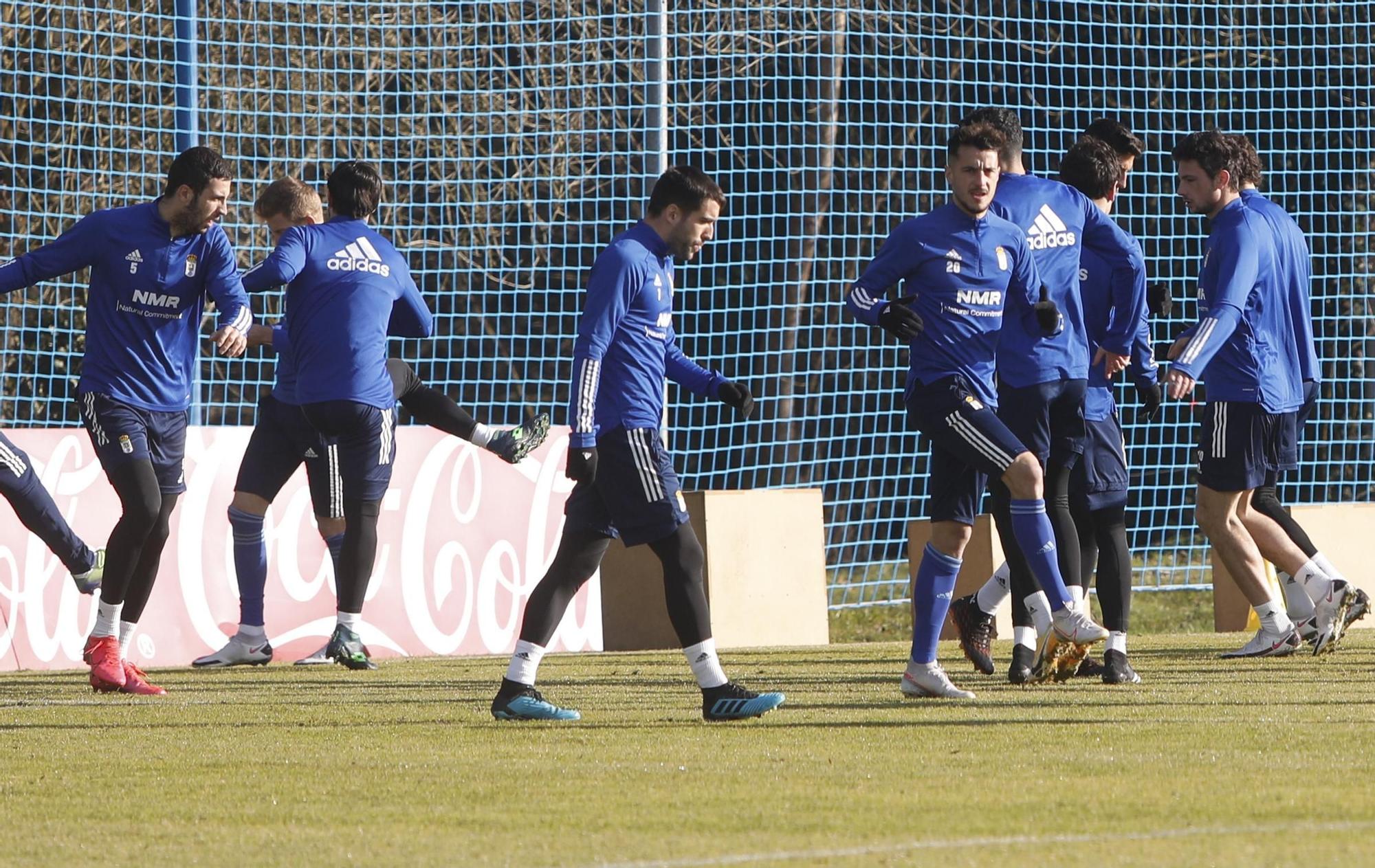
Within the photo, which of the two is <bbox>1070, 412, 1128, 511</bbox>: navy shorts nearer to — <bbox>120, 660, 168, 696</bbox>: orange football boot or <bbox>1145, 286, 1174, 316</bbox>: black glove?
<bbox>1145, 286, 1174, 316</bbox>: black glove

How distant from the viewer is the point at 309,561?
32.7 feet

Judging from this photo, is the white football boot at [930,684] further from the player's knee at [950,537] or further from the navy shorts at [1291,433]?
the navy shorts at [1291,433]

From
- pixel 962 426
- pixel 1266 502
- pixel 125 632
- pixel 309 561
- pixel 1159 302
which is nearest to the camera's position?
pixel 962 426

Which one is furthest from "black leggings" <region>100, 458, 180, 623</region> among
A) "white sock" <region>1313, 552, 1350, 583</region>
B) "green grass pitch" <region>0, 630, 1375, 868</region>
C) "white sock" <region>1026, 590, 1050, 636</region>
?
"white sock" <region>1313, 552, 1350, 583</region>

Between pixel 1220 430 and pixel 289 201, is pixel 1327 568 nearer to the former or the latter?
pixel 1220 430

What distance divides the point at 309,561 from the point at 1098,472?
3.74 m

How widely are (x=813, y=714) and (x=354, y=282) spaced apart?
293 centimetres

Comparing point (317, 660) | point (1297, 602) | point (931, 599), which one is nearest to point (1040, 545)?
point (931, 599)

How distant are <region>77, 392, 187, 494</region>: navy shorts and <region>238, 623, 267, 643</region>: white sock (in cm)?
145

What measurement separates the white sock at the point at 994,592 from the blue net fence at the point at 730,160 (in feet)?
16.6

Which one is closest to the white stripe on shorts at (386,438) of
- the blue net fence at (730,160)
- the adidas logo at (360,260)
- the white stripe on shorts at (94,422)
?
the adidas logo at (360,260)

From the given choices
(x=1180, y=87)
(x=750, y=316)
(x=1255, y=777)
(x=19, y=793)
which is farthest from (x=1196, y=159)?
(x=1180, y=87)

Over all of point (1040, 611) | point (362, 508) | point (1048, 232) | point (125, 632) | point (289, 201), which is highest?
point (289, 201)

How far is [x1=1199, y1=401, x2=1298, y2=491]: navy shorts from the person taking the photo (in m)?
8.64
